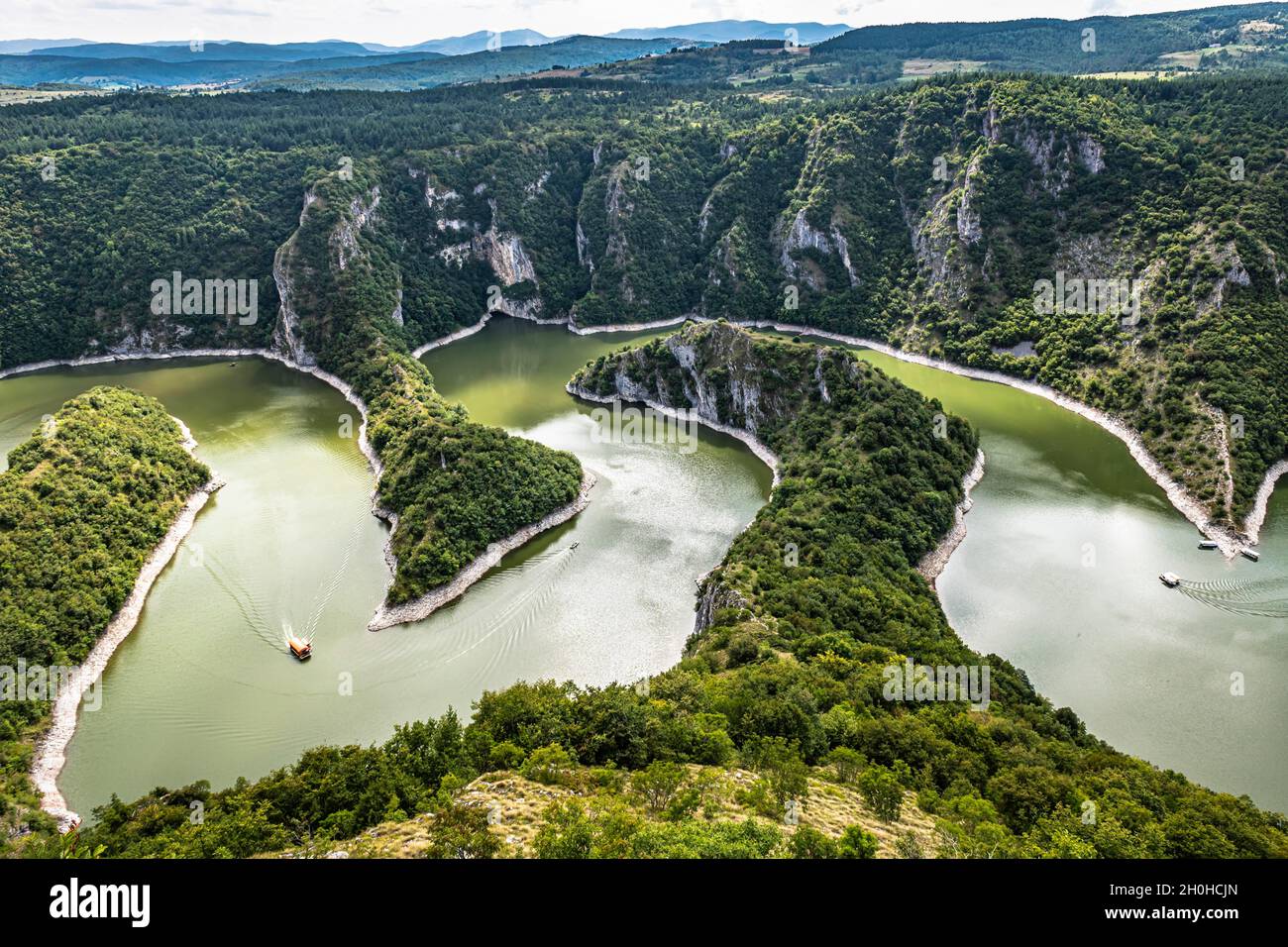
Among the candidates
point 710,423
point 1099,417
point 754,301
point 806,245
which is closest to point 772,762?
point 710,423

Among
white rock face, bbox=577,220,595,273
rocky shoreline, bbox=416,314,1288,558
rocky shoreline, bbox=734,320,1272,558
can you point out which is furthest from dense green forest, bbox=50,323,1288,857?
white rock face, bbox=577,220,595,273

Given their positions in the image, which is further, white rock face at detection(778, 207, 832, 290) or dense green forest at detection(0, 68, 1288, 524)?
white rock face at detection(778, 207, 832, 290)

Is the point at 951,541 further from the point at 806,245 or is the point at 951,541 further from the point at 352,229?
the point at 352,229

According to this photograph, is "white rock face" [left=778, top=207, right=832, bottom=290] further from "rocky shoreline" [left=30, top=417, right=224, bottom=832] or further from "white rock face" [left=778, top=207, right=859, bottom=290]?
"rocky shoreline" [left=30, top=417, right=224, bottom=832]

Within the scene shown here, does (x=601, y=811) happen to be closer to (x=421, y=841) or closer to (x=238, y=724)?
(x=421, y=841)

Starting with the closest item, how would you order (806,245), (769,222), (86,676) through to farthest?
(86,676) → (806,245) → (769,222)

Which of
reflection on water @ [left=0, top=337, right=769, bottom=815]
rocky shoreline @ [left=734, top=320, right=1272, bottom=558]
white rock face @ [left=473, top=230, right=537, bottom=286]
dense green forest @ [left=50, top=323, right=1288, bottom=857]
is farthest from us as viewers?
white rock face @ [left=473, top=230, right=537, bottom=286]

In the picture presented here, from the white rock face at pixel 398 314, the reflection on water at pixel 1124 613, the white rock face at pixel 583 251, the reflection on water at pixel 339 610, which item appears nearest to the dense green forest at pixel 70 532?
the reflection on water at pixel 339 610
